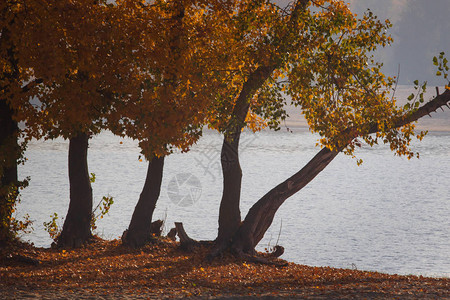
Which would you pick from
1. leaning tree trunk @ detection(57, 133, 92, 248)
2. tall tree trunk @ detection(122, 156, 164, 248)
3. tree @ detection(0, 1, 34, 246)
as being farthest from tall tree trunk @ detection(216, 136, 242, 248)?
tree @ detection(0, 1, 34, 246)

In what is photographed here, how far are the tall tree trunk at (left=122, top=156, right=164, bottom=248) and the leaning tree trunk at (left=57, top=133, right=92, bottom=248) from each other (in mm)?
1531

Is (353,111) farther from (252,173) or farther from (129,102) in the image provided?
(252,173)

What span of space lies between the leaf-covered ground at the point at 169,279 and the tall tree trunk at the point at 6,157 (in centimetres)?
83

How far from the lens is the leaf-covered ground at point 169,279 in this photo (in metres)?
11.3

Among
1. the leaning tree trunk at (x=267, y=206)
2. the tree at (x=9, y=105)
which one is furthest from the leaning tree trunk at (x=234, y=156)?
the tree at (x=9, y=105)

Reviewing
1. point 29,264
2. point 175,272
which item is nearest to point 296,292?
point 175,272

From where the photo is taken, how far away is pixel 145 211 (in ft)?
61.4

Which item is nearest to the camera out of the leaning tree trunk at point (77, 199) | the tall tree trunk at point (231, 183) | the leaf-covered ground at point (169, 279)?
the leaf-covered ground at point (169, 279)

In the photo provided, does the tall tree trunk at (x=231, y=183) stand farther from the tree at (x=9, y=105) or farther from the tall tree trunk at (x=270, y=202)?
the tree at (x=9, y=105)

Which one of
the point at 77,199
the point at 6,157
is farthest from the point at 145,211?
the point at 6,157

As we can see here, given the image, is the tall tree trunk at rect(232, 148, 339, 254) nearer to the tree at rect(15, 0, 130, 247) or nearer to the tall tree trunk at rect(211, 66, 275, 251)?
the tall tree trunk at rect(211, 66, 275, 251)

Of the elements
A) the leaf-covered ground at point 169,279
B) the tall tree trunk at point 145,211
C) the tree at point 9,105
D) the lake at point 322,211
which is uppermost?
the tree at point 9,105

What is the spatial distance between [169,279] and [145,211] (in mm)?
5688

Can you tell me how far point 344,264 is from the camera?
2833cm
